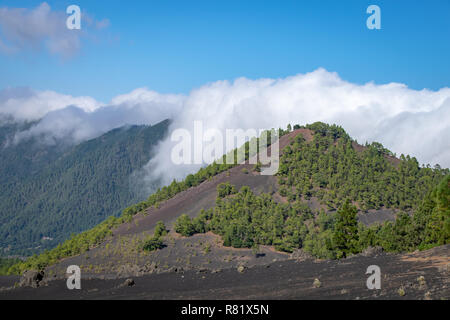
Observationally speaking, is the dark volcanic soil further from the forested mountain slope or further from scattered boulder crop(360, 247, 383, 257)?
the forested mountain slope

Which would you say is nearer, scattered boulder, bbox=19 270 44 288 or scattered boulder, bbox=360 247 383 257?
scattered boulder, bbox=360 247 383 257

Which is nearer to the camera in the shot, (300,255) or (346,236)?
(346,236)

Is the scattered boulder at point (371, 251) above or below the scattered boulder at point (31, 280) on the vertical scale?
above

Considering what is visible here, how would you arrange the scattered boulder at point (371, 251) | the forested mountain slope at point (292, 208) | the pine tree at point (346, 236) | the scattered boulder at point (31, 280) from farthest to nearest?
the forested mountain slope at point (292, 208) → the pine tree at point (346, 236) → the scattered boulder at point (31, 280) → the scattered boulder at point (371, 251)

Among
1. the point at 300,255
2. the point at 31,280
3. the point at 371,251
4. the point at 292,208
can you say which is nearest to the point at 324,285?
the point at 371,251

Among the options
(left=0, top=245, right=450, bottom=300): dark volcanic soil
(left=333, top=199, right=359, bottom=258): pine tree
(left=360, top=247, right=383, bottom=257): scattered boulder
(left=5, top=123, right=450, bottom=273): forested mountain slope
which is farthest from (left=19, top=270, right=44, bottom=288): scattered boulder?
(left=360, top=247, right=383, bottom=257): scattered boulder

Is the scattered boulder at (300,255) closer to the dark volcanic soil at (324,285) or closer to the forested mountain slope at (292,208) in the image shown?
the forested mountain slope at (292,208)

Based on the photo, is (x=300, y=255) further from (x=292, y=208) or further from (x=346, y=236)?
(x=292, y=208)

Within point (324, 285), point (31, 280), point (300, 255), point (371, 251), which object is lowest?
point (31, 280)

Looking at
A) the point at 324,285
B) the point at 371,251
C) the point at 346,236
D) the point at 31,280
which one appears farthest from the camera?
the point at 346,236

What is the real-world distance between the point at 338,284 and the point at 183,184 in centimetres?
9046

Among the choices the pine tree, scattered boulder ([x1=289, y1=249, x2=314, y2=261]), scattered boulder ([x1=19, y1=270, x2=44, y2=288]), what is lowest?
scattered boulder ([x1=19, y1=270, x2=44, y2=288])

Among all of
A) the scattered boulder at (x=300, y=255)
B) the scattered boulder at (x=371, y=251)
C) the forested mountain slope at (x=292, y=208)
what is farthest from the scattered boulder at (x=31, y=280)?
the scattered boulder at (x=371, y=251)
